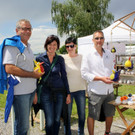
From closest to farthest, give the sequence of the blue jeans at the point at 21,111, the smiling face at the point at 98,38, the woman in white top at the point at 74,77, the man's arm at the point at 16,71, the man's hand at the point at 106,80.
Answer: the man's arm at the point at 16,71 → the blue jeans at the point at 21,111 → the man's hand at the point at 106,80 → the smiling face at the point at 98,38 → the woman in white top at the point at 74,77

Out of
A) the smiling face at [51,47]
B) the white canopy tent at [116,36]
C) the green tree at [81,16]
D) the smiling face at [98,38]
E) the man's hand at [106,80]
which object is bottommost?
the man's hand at [106,80]

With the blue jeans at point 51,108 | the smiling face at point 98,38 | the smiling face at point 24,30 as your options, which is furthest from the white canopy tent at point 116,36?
the smiling face at point 24,30

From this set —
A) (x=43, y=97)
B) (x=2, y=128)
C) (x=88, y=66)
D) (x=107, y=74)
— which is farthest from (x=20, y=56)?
(x=2, y=128)

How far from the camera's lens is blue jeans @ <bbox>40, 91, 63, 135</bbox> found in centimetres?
226

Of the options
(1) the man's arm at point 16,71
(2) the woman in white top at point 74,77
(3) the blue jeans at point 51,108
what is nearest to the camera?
(1) the man's arm at point 16,71

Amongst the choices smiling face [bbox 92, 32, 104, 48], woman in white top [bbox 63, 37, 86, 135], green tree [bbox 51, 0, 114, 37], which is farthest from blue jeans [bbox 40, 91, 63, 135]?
green tree [bbox 51, 0, 114, 37]

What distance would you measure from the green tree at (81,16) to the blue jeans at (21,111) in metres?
18.7

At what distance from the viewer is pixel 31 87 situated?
203 centimetres

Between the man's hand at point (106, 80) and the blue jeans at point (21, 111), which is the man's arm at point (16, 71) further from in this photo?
the man's hand at point (106, 80)

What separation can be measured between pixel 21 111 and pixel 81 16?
62.9ft

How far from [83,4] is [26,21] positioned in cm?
2023

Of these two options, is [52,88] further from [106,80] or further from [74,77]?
[106,80]

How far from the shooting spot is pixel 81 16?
19.6 m

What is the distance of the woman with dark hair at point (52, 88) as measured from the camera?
2262mm
